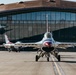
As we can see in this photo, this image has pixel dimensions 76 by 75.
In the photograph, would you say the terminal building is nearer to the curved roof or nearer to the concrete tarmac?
the curved roof

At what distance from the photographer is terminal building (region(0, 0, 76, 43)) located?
12094 cm

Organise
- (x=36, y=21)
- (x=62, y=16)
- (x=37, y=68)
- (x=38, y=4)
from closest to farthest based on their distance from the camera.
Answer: (x=37, y=68) < (x=36, y=21) < (x=62, y=16) < (x=38, y=4)

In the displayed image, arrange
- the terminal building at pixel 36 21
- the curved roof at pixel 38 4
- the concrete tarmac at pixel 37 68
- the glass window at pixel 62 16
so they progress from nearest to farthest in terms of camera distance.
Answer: the concrete tarmac at pixel 37 68, the terminal building at pixel 36 21, the glass window at pixel 62 16, the curved roof at pixel 38 4

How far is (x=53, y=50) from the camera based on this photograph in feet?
147

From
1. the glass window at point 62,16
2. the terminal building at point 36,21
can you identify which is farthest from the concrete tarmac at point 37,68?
the glass window at point 62,16

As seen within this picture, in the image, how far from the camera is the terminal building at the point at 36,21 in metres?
121

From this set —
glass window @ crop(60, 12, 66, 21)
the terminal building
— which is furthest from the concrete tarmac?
glass window @ crop(60, 12, 66, 21)

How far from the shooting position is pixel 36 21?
401 feet

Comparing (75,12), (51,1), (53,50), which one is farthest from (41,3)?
(53,50)

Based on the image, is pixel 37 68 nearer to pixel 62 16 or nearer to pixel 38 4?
pixel 62 16

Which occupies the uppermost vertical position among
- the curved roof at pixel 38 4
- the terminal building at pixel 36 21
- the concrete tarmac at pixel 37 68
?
the curved roof at pixel 38 4

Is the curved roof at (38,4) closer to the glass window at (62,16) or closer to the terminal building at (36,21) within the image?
the terminal building at (36,21)

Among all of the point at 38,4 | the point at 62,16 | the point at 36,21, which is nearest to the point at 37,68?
the point at 36,21

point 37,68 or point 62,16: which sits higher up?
point 62,16
